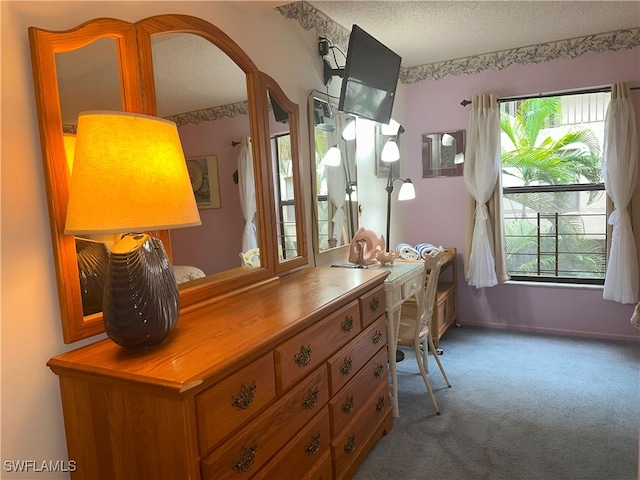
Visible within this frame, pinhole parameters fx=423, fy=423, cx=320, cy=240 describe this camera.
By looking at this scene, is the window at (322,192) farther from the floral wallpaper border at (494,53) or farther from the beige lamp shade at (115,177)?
the beige lamp shade at (115,177)

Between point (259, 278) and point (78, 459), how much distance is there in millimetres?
984

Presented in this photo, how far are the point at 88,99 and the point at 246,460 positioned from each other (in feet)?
3.78

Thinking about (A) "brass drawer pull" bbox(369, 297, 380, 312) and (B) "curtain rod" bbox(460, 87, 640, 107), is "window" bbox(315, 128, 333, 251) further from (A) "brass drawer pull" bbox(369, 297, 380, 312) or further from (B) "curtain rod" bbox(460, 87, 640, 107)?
(B) "curtain rod" bbox(460, 87, 640, 107)

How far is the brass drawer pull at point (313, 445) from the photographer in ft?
5.03

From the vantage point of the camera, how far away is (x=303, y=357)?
4.83 ft

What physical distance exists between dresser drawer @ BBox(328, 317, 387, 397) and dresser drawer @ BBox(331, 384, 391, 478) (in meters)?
0.22

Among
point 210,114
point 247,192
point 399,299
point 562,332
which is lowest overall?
point 562,332

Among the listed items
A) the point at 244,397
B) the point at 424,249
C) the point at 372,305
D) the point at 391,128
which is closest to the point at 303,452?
the point at 244,397

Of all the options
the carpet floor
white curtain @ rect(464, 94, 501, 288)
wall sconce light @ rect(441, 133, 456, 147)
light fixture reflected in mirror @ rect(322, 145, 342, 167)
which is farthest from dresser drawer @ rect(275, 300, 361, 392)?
wall sconce light @ rect(441, 133, 456, 147)

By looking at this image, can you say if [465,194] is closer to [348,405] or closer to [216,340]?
[348,405]

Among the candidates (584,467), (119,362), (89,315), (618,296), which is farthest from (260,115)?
(618,296)

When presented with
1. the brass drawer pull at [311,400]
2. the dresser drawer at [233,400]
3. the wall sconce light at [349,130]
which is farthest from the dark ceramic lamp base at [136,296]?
the wall sconce light at [349,130]

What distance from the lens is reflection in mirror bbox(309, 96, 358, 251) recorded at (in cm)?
259

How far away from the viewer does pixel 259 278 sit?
1.98 m
